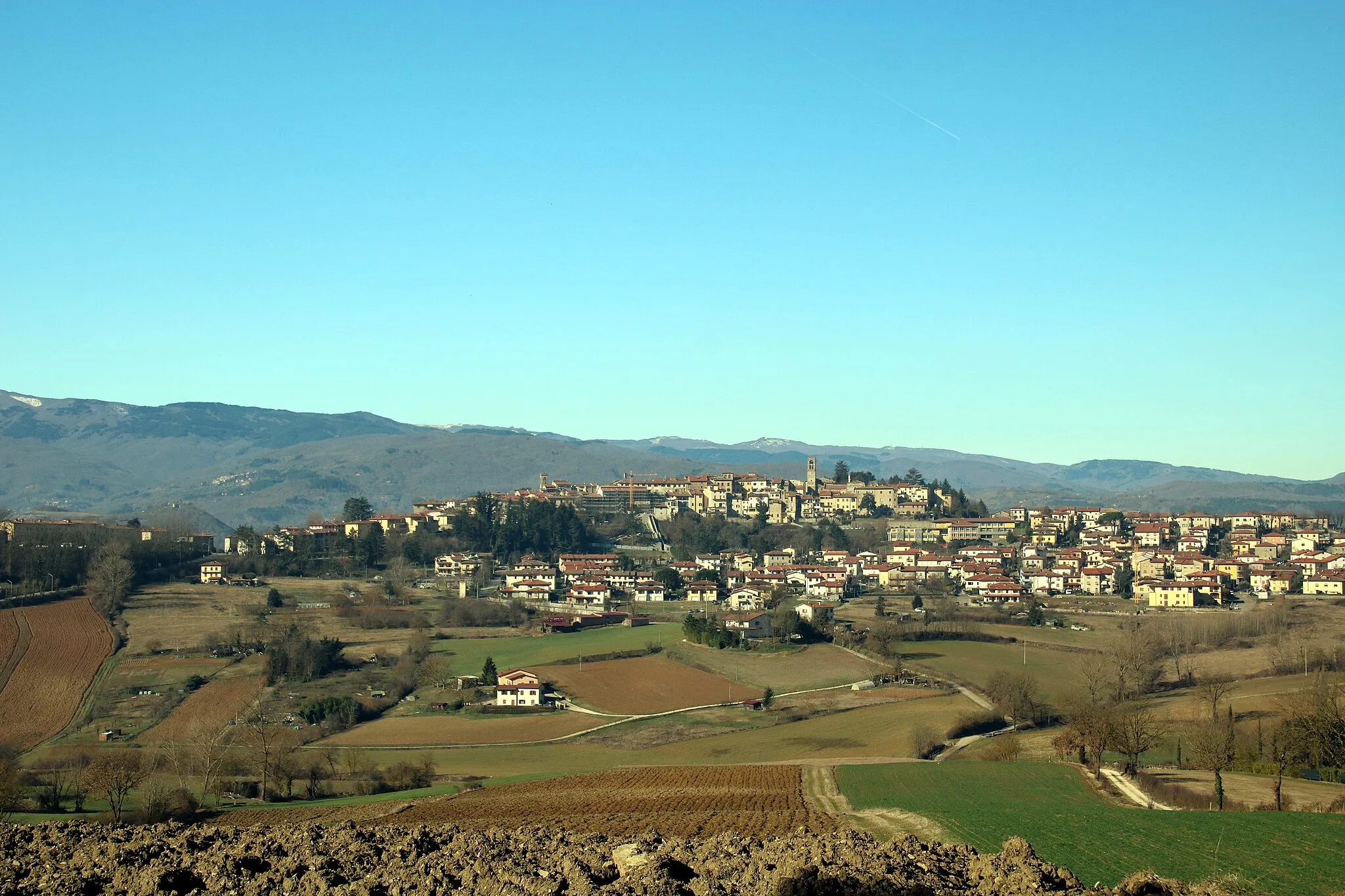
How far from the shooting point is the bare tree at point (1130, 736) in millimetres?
27250

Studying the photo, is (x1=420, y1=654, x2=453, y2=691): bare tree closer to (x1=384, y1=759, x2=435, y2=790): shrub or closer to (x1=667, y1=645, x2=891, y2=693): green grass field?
(x1=667, y1=645, x2=891, y2=693): green grass field

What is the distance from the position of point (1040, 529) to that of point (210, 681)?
73916 millimetres

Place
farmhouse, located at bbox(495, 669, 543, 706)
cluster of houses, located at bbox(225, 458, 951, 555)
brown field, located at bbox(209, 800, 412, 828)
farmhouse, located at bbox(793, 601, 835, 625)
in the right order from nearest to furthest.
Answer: brown field, located at bbox(209, 800, 412, 828) → farmhouse, located at bbox(495, 669, 543, 706) → farmhouse, located at bbox(793, 601, 835, 625) → cluster of houses, located at bbox(225, 458, 951, 555)

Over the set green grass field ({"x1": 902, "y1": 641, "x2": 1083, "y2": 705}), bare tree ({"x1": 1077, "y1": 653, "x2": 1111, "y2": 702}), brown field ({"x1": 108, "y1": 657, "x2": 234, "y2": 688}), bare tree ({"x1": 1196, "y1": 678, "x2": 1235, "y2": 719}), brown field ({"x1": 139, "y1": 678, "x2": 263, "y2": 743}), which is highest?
bare tree ({"x1": 1196, "y1": 678, "x2": 1235, "y2": 719})

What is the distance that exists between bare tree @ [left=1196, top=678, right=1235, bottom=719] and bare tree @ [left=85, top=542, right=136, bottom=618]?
48.3 m

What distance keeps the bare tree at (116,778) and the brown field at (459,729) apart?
11.0 metres

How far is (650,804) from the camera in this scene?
21750mm

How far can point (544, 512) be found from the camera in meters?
96.2

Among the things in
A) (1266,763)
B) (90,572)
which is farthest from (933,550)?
(1266,763)

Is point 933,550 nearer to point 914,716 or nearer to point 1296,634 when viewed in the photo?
point 1296,634

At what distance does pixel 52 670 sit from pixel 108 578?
1803cm

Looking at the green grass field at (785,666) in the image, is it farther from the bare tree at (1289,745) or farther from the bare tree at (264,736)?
the bare tree at (1289,745)

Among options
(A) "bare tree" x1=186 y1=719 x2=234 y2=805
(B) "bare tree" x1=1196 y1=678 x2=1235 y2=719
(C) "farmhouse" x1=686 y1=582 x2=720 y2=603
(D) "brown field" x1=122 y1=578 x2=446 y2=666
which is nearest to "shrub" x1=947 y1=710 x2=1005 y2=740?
(B) "bare tree" x1=1196 y1=678 x2=1235 y2=719

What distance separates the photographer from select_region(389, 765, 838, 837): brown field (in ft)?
59.1
